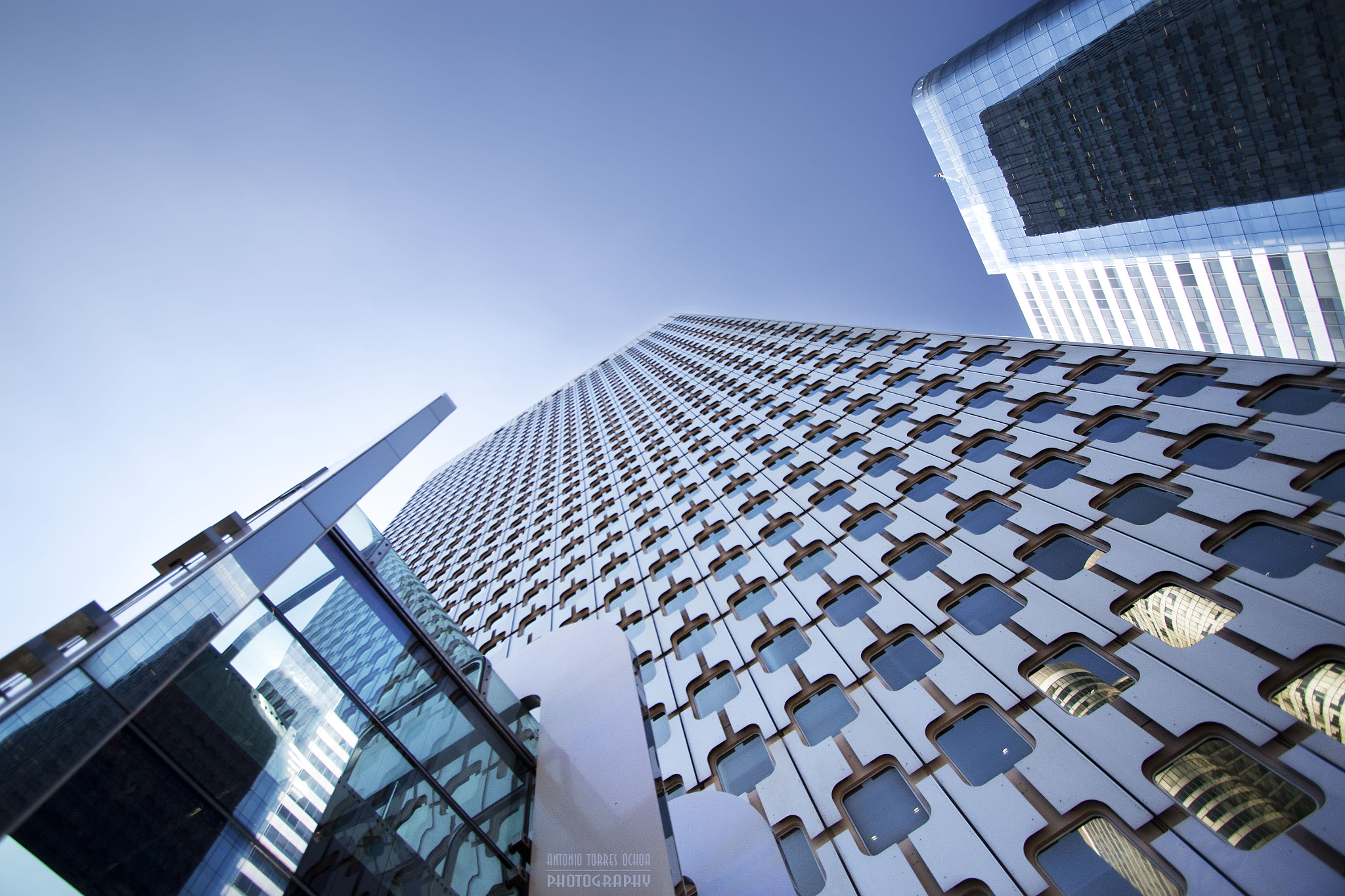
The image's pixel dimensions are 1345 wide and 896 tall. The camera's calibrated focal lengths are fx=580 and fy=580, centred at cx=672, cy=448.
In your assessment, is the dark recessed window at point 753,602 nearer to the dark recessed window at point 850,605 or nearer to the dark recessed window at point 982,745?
the dark recessed window at point 850,605

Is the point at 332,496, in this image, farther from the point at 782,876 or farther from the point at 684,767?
the point at 684,767

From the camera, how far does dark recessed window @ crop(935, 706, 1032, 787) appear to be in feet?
31.6

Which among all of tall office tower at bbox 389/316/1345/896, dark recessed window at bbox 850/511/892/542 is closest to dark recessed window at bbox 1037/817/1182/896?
tall office tower at bbox 389/316/1345/896

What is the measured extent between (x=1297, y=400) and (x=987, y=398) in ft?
24.3

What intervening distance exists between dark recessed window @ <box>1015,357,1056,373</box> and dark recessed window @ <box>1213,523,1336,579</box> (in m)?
9.43

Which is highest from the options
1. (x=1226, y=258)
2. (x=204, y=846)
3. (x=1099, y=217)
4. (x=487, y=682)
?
(x=204, y=846)

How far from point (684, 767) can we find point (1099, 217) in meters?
72.3

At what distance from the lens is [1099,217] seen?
60.8 metres

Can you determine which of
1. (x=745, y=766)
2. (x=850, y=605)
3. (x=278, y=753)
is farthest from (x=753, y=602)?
(x=278, y=753)

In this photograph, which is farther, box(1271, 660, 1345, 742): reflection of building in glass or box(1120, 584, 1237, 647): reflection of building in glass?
box(1120, 584, 1237, 647): reflection of building in glass

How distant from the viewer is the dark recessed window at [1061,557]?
1204 centimetres

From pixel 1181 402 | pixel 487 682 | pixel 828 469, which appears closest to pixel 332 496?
pixel 487 682

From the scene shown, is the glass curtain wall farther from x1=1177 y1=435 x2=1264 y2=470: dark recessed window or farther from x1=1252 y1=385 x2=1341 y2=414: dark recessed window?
x1=1252 y1=385 x2=1341 y2=414: dark recessed window

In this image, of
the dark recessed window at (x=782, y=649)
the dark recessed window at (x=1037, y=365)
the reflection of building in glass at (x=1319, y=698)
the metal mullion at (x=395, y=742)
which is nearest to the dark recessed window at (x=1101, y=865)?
the reflection of building in glass at (x=1319, y=698)
